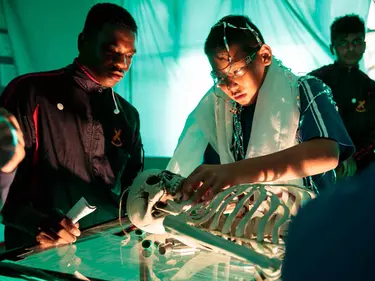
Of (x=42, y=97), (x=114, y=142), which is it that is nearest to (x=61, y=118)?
(x=42, y=97)

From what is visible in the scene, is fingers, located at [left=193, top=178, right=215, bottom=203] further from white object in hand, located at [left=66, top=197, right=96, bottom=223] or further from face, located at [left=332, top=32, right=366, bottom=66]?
face, located at [left=332, top=32, right=366, bottom=66]

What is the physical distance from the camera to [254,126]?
1284 millimetres

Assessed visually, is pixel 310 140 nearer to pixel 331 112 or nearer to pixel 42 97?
pixel 331 112

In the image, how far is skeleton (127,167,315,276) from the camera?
31.8 inches

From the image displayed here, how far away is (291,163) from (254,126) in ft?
0.72

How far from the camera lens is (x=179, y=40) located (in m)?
3.26

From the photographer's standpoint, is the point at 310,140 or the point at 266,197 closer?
the point at 266,197

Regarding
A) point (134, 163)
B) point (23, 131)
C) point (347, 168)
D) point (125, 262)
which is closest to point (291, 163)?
point (125, 262)

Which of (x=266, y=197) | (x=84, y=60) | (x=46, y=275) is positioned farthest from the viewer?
(x=84, y=60)

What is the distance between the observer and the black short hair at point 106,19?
154cm

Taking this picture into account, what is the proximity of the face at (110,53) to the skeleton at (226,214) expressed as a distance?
0.48m

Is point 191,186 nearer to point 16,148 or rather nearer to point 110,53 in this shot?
point 16,148

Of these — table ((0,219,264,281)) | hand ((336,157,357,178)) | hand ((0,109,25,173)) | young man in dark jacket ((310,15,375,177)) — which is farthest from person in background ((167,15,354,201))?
young man in dark jacket ((310,15,375,177))

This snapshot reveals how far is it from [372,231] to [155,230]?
31.4 inches
